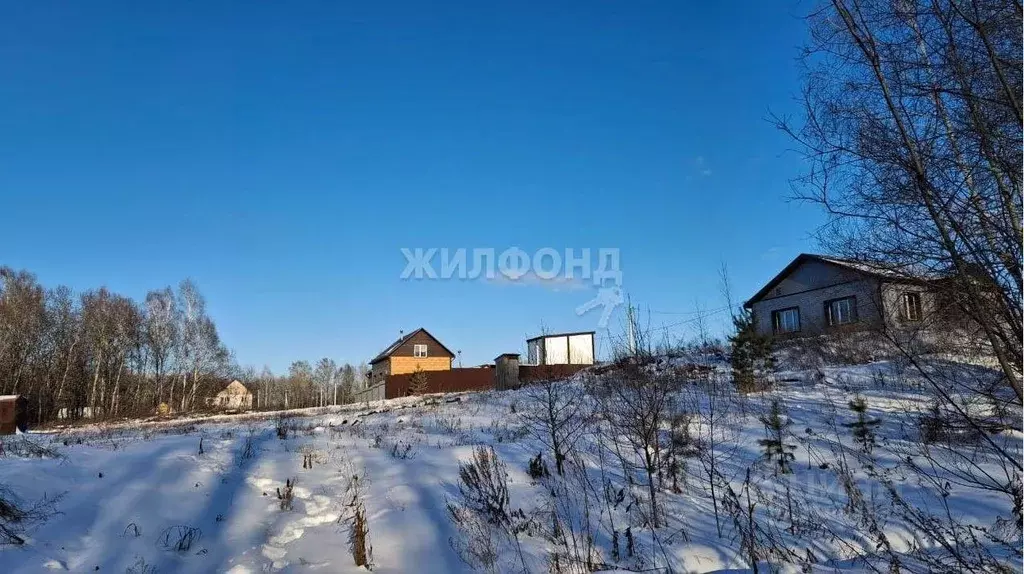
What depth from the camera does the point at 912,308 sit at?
2971 millimetres

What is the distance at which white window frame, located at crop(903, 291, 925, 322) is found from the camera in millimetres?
2729

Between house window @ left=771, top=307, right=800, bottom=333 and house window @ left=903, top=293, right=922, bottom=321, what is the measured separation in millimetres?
22562

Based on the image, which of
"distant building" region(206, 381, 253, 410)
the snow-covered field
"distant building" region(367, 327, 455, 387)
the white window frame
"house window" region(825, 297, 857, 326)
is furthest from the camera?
"distant building" region(206, 381, 253, 410)

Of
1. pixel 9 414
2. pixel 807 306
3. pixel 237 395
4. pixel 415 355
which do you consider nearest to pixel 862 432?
pixel 807 306

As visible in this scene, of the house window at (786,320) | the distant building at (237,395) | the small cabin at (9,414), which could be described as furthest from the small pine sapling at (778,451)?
the distant building at (237,395)

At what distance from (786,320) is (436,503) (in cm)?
2252

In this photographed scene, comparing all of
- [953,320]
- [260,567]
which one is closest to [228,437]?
[260,567]

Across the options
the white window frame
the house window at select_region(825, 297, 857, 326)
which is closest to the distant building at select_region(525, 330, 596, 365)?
the house window at select_region(825, 297, 857, 326)

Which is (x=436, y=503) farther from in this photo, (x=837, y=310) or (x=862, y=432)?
(x=837, y=310)

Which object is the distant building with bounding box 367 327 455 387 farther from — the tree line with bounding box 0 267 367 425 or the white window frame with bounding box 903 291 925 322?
the white window frame with bounding box 903 291 925 322

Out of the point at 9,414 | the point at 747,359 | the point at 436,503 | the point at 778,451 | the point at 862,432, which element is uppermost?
the point at 747,359

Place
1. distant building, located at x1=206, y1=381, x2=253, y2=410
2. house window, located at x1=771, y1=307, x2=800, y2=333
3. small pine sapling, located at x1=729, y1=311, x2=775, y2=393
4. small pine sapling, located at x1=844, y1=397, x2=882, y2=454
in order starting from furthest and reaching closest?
distant building, located at x1=206, y1=381, x2=253, y2=410
house window, located at x1=771, y1=307, x2=800, y2=333
small pine sapling, located at x1=729, y1=311, x2=775, y2=393
small pine sapling, located at x1=844, y1=397, x2=882, y2=454

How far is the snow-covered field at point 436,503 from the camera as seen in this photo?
4762 millimetres

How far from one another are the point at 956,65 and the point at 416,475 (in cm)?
672
